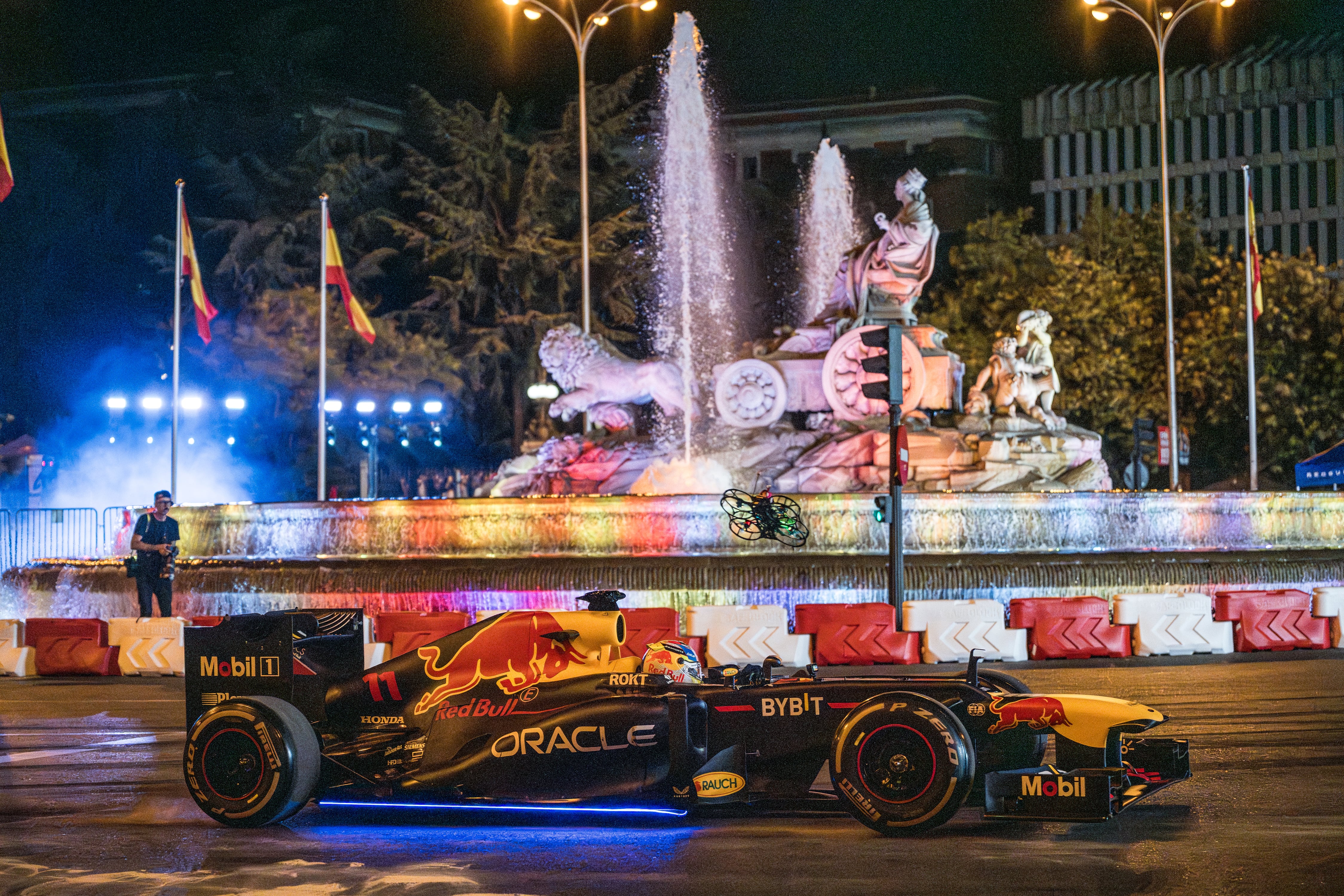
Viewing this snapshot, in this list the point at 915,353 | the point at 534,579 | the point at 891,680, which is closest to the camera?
the point at 891,680

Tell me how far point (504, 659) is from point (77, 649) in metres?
10.8

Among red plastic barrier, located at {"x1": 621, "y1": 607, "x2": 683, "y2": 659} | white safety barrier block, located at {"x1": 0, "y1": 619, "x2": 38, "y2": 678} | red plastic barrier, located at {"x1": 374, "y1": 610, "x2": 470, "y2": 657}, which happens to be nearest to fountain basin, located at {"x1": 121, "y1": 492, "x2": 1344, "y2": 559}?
red plastic barrier, located at {"x1": 374, "y1": 610, "x2": 470, "y2": 657}

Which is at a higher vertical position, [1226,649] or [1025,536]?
[1025,536]

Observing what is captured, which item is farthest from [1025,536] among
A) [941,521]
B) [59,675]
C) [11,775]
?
[11,775]

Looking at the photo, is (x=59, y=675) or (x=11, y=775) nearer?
(x=11, y=775)

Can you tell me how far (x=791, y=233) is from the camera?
54.1 meters

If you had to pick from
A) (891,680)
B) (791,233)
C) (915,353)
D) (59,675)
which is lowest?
(59,675)

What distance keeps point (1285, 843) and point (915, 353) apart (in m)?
19.6

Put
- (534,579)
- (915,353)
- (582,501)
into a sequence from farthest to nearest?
1. (915,353)
2. (582,501)
3. (534,579)

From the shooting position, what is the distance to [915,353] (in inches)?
1009

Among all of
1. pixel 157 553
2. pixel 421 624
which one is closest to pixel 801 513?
pixel 421 624

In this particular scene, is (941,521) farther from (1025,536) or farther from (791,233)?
(791,233)

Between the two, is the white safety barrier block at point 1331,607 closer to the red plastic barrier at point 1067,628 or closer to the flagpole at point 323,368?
the red plastic barrier at point 1067,628

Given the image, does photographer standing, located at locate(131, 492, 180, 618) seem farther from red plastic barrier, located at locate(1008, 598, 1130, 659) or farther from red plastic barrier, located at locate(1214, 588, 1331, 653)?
red plastic barrier, located at locate(1214, 588, 1331, 653)
